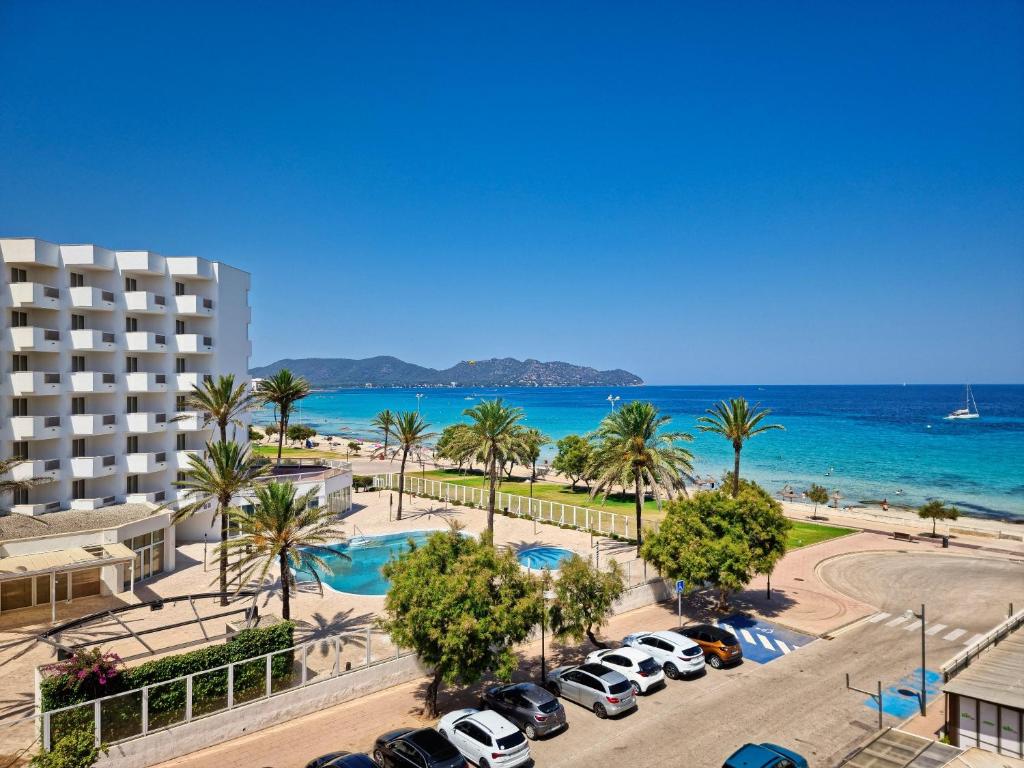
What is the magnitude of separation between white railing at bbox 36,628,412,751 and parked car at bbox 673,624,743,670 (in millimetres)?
11608

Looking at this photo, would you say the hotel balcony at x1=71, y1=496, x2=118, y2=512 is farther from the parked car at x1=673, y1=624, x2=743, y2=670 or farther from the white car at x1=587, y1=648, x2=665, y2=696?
the parked car at x1=673, y1=624, x2=743, y2=670

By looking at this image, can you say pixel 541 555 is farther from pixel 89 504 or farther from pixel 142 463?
pixel 89 504

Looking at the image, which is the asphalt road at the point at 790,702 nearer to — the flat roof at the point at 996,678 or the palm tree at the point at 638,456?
the flat roof at the point at 996,678

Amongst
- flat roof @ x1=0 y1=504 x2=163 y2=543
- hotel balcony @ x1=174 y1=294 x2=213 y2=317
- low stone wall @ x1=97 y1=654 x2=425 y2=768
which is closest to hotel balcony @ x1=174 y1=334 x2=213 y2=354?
hotel balcony @ x1=174 y1=294 x2=213 y2=317

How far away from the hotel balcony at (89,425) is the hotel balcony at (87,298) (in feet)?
21.3

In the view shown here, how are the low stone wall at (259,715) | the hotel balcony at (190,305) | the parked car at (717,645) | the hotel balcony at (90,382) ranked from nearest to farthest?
the low stone wall at (259,715) → the parked car at (717,645) → the hotel balcony at (90,382) → the hotel balcony at (190,305)

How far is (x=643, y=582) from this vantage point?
30.6m

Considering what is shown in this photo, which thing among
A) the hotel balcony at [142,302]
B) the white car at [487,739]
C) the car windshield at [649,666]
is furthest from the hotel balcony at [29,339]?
the car windshield at [649,666]

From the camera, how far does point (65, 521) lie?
104ft

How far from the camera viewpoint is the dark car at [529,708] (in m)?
18.4

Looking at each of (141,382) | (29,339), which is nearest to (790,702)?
(141,382)

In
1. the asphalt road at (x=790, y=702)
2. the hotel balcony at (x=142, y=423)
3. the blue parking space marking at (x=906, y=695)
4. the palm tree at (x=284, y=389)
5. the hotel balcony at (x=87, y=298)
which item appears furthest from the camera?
the palm tree at (x=284, y=389)

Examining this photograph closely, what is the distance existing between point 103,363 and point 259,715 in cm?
2850

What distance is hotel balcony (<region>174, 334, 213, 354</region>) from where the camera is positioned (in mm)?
40625
